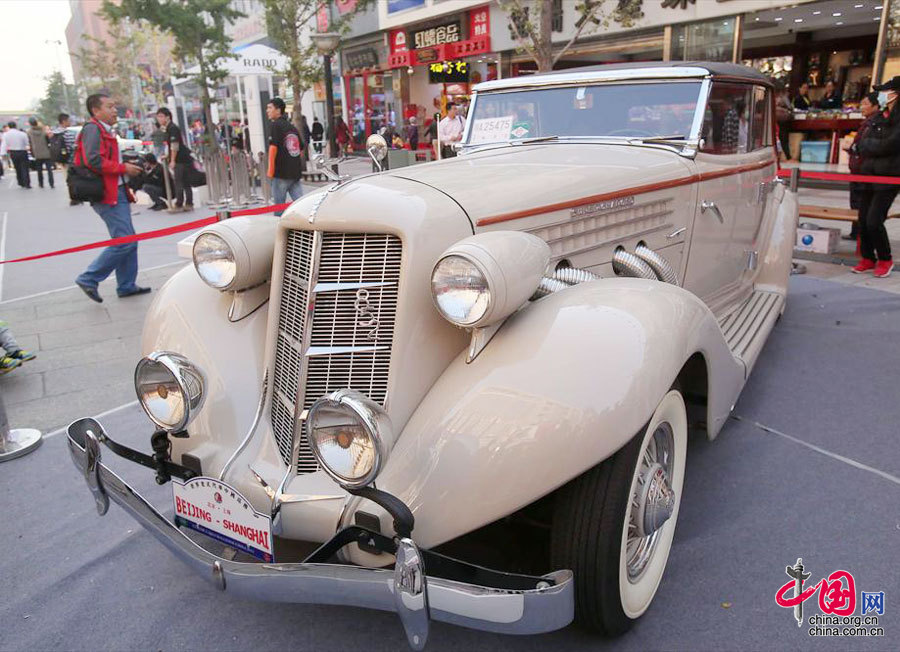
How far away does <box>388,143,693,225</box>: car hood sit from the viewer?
2.36 m

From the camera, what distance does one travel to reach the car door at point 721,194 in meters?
3.48

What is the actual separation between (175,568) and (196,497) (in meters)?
0.70

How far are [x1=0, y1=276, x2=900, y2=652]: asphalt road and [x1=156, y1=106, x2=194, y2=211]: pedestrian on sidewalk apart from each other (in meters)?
9.77

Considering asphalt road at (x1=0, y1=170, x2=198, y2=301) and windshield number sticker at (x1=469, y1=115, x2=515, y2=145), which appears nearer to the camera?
windshield number sticker at (x1=469, y1=115, x2=515, y2=145)

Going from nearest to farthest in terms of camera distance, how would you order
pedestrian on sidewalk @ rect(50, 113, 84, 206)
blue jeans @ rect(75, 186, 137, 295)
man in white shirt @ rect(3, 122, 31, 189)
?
1. blue jeans @ rect(75, 186, 137, 295)
2. pedestrian on sidewalk @ rect(50, 113, 84, 206)
3. man in white shirt @ rect(3, 122, 31, 189)

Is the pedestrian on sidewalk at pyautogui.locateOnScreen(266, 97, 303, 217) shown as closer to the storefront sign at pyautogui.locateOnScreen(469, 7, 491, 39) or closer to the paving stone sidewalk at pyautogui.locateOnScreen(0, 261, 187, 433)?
the paving stone sidewalk at pyautogui.locateOnScreen(0, 261, 187, 433)

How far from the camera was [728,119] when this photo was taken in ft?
12.4

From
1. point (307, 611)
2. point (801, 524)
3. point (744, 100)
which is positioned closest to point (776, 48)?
point (744, 100)

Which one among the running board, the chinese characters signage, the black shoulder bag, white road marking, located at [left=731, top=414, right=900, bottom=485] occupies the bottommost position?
white road marking, located at [left=731, top=414, right=900, bottom=485]

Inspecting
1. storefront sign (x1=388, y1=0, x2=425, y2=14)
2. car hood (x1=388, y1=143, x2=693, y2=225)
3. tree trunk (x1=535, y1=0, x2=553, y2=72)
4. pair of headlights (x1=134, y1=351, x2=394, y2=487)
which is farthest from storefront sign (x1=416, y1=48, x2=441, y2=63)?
pair of headlights (x1=134, y1=351, x2=394, y2=487)

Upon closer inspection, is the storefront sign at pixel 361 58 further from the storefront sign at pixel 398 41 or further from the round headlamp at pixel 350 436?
the round headlamp at pixel 350 436

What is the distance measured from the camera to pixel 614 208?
2.82 meters

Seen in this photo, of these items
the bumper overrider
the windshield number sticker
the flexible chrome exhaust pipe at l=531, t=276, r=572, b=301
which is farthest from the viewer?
the windshield number sticker

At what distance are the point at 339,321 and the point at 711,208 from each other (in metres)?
2.34
